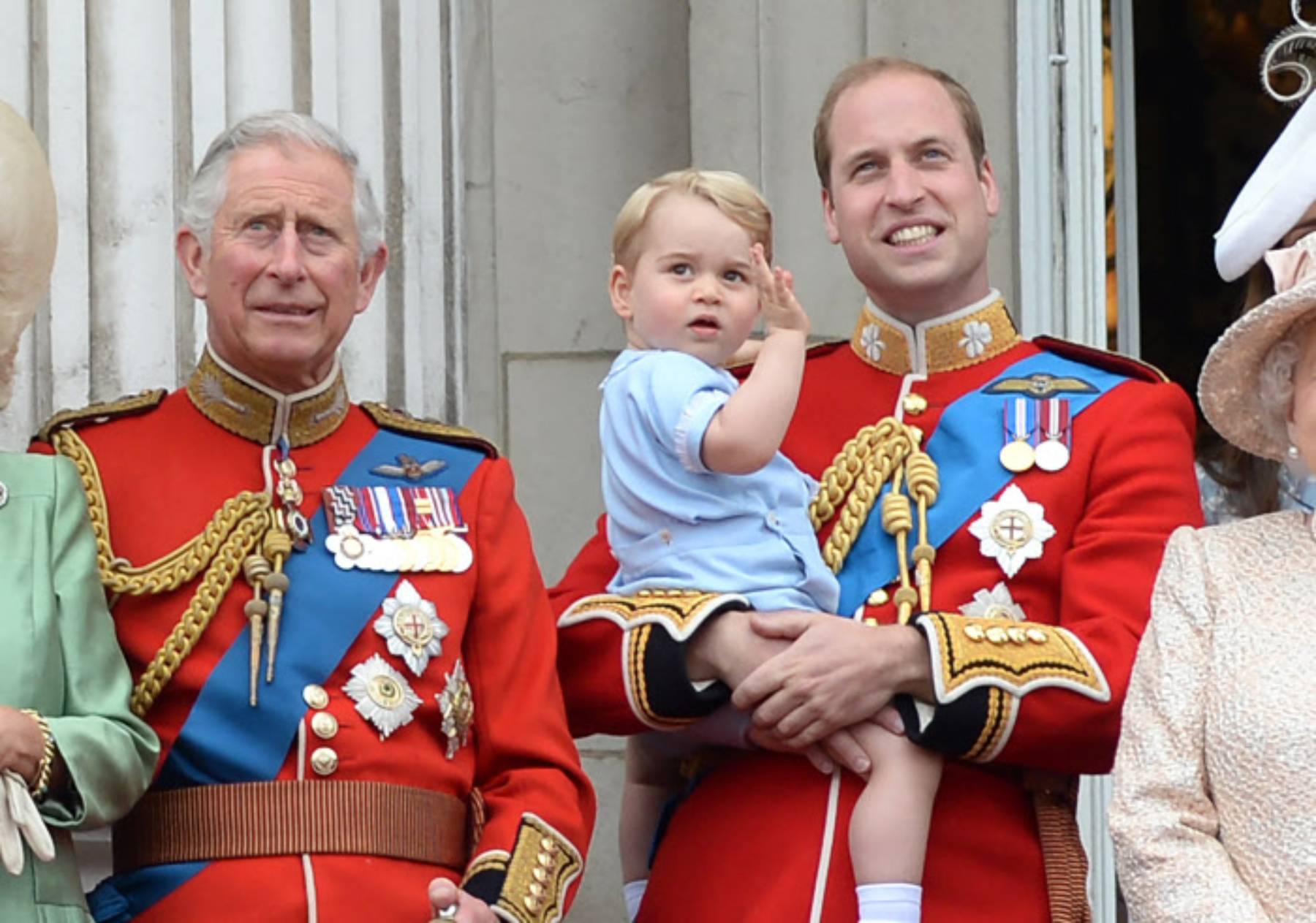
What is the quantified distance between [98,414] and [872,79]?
1197mm

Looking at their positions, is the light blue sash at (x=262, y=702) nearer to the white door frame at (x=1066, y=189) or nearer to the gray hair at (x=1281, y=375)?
the gray hair at (x=1281, y=375)

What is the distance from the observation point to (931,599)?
14.6 ft

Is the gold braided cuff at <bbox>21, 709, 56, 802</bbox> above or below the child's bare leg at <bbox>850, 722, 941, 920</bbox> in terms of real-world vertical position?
above

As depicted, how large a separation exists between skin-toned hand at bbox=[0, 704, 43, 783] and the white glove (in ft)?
0.05

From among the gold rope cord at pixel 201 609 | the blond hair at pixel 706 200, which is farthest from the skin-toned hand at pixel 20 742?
the blond hair at pixel 706 200

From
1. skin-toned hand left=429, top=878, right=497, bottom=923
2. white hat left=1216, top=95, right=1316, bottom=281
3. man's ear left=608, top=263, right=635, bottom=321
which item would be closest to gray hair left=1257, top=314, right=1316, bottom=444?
white hat left=1216, top=95, right=1316, bottom=281

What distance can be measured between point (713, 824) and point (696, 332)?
68cm

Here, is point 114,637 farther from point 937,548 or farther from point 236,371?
point 937,548

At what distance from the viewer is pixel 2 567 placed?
4.07 metres

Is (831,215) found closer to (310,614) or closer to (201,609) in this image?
(310,614)

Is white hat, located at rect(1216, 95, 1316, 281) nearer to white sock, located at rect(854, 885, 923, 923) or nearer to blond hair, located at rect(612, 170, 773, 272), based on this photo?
blond hair, located at rect(612, 170, 773, 272)

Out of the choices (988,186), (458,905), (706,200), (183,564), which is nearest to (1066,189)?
(988,186)

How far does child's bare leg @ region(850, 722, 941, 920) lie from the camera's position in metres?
4.21

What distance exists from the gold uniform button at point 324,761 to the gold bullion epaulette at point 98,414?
0.60 m
